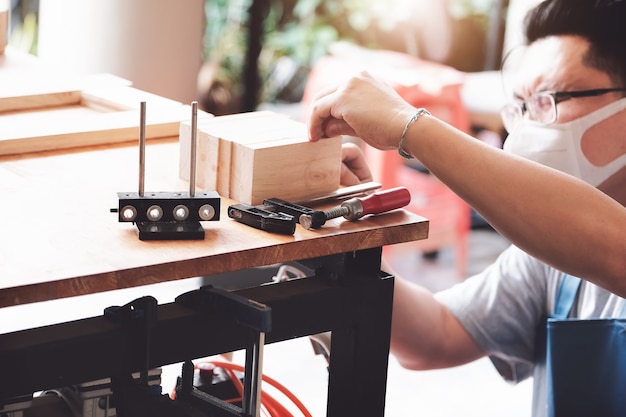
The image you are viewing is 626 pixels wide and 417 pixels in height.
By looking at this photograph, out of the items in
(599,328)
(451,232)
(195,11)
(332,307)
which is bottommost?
(451,232)

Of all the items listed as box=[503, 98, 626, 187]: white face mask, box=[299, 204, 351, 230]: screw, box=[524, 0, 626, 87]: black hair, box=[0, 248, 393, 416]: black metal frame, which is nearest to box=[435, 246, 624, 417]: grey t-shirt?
box=[503, 98, 626, 187]: white face mask

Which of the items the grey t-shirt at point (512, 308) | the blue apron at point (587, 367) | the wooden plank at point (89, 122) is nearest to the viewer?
the wooden plank at point (89, 122)

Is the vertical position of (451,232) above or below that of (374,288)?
below

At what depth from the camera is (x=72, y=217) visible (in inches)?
38.4

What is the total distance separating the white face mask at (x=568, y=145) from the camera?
1.56 metres

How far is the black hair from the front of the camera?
1542mm

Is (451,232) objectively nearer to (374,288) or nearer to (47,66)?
(47,66)

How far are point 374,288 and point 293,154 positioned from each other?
17 cm

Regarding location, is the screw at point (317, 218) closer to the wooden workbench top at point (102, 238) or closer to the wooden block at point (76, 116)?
the wooden workbench top at point (102, 238)

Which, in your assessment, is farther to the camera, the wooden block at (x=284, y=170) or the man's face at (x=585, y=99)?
the man's face at (x=585, y=99)

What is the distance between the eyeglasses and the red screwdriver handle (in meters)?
0.62

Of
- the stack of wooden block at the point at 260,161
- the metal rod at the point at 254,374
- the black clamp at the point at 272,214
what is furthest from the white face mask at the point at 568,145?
the metal rod at the point at 254,374

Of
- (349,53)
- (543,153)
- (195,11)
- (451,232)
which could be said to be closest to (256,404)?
(543,153)

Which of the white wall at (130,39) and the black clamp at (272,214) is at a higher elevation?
the white wall at (130,39)
